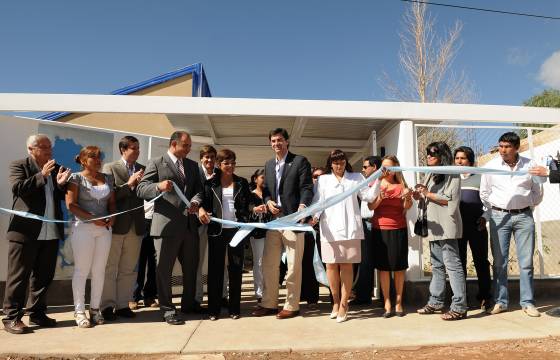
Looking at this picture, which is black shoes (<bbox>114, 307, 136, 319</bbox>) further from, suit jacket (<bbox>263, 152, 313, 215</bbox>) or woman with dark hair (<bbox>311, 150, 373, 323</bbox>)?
woman with dark hair (<bbox>311, 150, 373, 323</bbox>)

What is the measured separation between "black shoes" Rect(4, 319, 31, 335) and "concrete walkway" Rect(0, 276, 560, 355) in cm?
5

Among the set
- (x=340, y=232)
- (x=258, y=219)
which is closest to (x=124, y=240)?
(x=258, y=219)

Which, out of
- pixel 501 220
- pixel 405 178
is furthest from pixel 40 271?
pixel 501 220

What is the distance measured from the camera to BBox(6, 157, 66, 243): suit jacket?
154 inches

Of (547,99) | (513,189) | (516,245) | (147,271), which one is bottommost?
(147,271)

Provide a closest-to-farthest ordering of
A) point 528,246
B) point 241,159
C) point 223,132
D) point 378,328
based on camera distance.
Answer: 1. point 378,328
2. point 528,246
3. point 223,132
4. point 241,159

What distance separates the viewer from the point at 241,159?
9.27m

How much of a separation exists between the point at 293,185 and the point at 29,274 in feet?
9.02

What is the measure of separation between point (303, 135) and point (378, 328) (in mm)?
3931

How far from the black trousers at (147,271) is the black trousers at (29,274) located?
129 centimetres

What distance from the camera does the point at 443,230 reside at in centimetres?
438

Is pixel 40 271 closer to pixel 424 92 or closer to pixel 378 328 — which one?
pixel 378 328

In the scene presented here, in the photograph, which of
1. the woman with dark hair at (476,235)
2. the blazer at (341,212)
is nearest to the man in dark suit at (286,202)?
the blazer at (341,212)

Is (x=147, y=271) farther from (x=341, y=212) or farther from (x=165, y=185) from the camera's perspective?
(x=341, y=212)
